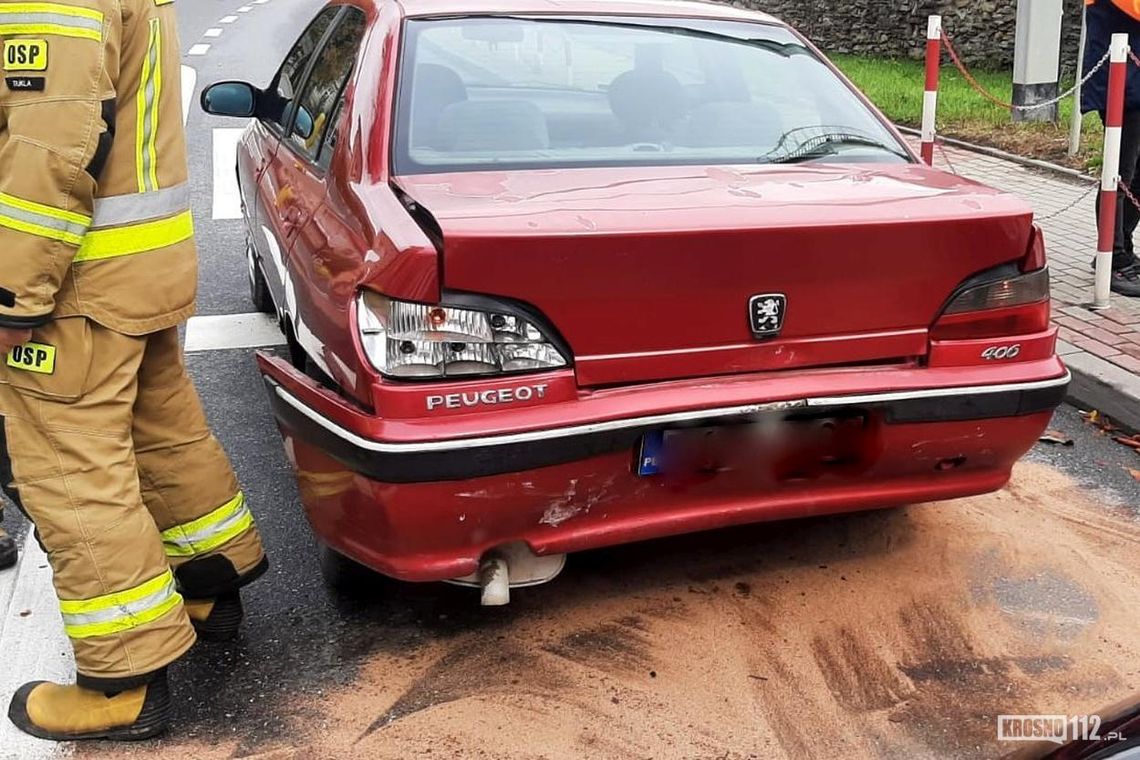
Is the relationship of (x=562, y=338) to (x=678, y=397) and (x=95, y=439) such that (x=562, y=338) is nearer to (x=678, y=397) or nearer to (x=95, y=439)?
(x=678, y=397)

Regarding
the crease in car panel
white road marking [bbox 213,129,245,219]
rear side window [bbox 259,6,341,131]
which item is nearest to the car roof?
rear side window [bbox 259,6,341,131]

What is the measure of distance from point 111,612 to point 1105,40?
5.62 m

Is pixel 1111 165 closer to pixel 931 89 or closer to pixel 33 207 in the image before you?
pixel 931 89

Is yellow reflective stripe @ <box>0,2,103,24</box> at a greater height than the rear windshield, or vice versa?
yellow reflective stripe @ <box>0,2,103,24</box>

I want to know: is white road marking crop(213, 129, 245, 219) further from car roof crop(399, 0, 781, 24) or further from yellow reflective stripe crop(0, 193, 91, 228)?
yellow reflective stripe crop(0, 193, 91, 228)

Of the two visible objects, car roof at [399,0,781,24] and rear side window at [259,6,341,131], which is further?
rear side window at [259,6,341,131]

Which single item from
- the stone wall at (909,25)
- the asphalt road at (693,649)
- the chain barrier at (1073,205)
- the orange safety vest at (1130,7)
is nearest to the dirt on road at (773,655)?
the asphalt road at (693,649)

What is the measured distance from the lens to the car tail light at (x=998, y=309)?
3.10 metres

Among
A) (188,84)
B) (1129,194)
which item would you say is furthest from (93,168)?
(188,84)

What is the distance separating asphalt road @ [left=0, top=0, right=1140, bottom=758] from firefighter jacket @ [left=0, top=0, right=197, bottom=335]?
0.94 m

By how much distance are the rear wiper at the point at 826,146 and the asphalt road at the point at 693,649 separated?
1.12m

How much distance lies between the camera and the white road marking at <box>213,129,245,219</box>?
317 inches

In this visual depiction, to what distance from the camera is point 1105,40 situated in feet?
20.7

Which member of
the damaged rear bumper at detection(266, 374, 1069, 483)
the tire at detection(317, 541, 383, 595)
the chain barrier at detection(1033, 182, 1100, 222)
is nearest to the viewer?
the damaged rear bumper at detection(266, 374, 1069, 483)
